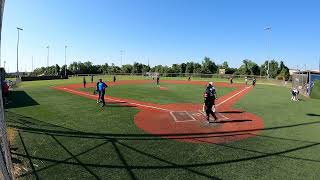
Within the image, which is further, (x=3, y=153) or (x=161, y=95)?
(x=161, y=95)

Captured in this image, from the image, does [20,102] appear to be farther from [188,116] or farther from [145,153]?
[145,153]

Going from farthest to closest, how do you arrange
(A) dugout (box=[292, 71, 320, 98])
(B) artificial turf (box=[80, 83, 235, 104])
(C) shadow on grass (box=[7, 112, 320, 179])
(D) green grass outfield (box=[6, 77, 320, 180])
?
(A) dugout (box=[292, 71, 320, 98]) < (B) artificial turf (box=[80, 83, 235, 104]) < (C) shadow on grass (box=[7, 112, 320, 179]) < (D) green grass outfield (box=[6, 77, 320, 180])

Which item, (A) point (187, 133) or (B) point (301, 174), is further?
(A) point (187, 133)

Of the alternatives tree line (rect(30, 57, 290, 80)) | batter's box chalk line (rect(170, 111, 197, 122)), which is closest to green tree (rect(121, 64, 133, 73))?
tree line (rect(30, 57, 290, 80))

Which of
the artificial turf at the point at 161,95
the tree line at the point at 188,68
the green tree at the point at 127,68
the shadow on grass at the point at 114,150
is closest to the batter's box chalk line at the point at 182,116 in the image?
the shadow on grass at the point at 114,150

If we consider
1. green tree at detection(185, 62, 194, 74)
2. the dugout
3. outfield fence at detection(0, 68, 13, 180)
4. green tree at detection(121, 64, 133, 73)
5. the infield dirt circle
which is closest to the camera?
outfield fence at detection(0, 68, 13, 180)

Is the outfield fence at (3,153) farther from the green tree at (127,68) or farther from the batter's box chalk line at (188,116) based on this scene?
the green tree at (127,68)

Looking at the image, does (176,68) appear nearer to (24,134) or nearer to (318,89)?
(318,89)

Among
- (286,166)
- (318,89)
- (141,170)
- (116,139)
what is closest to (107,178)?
(141,170)

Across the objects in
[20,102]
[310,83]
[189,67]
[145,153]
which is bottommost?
[145,153]

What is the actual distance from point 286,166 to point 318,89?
75.1ft

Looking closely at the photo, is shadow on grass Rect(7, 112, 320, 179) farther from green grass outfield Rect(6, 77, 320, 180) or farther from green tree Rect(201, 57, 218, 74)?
green tree Rect(201, 57, 218, 74)

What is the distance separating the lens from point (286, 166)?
8.20 metres

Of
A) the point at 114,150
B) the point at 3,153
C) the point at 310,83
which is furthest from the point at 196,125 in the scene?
the point at 310,83
